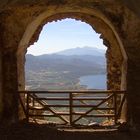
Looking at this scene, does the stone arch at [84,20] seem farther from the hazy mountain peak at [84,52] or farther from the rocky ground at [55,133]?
the hazy mountain peak at [84,52]

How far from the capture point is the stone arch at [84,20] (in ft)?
40.0

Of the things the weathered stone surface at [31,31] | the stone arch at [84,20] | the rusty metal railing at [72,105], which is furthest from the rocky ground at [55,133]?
the stone arch at [84,20]

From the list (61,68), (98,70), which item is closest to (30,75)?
(61,68)

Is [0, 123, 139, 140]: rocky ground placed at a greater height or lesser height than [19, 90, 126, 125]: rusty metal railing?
lesser

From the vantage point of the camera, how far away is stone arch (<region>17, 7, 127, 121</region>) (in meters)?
12.2

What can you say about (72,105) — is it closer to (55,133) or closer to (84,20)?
(55,133)

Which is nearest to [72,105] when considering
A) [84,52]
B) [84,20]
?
[84,20]

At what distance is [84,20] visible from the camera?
14.5m

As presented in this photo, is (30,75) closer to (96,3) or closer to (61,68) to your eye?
(61,68)

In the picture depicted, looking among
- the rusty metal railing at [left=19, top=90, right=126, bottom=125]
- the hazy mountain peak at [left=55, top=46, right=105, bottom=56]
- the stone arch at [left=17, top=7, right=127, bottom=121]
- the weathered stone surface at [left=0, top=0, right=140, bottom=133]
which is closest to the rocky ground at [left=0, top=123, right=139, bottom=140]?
the rusty metal railing at [left=19, top=90, right=126, bottom=125]

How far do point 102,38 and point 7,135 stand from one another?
222 inches

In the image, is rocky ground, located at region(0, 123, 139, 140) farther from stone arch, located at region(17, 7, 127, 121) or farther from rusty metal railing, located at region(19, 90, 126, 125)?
stone arch, located at region(17, 7, 127, 121)

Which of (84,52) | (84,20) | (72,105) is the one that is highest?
(84,52)

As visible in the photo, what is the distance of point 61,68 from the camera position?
55.0 metres
